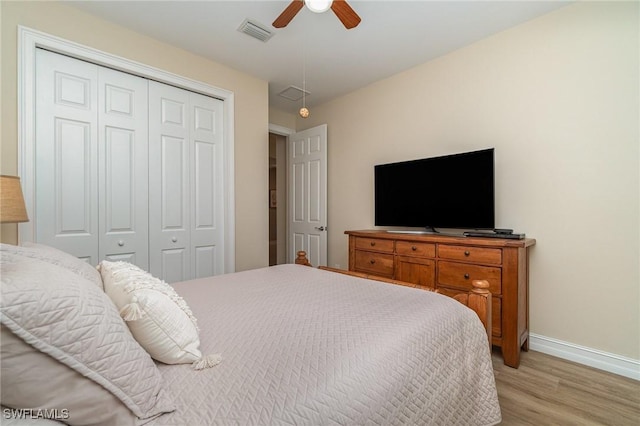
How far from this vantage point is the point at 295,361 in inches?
33.1

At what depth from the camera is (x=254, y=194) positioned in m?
3.50

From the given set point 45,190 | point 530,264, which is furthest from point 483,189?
point 45,190

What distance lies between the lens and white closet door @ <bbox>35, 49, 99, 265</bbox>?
87.7 inches

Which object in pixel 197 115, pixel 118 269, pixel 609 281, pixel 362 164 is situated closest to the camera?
pixel 118 269

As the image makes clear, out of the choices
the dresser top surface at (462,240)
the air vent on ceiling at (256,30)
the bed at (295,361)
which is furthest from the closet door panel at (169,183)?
the dresser top surface at (462,240)

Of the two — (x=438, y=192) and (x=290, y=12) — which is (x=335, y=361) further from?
(x=438, y=192)

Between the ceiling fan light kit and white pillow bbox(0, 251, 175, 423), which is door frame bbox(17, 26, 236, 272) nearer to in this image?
the ceiling fan light kit

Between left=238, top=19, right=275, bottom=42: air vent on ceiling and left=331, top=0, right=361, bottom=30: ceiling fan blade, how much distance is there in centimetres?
93

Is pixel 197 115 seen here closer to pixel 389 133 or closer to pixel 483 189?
pixel 389 133

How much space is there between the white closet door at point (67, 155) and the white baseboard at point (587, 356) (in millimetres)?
3808

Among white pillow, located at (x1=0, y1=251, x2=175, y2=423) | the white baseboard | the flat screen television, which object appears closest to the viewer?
white pillow, located at (x1=0, y1=251, x2=175, y2=423)

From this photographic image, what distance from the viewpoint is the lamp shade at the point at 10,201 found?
5.52 feet

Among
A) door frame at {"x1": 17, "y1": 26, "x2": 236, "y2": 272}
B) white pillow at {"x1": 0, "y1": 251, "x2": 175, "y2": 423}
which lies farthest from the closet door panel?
white pillow at {"x1": 0, "y1": 251, "x2": 175, "y2": 423}

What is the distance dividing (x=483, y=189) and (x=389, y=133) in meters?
1.37
